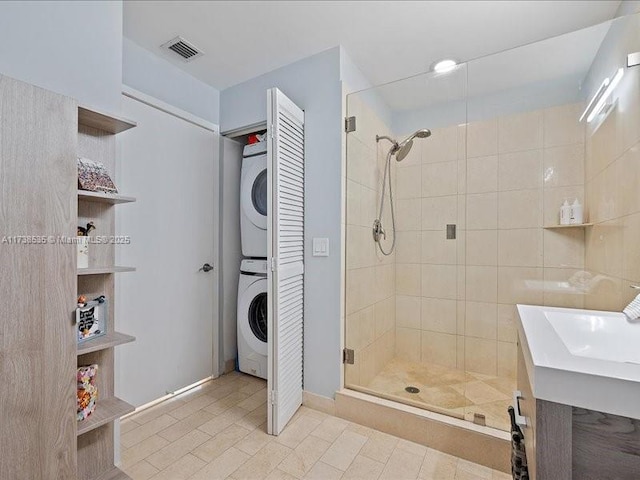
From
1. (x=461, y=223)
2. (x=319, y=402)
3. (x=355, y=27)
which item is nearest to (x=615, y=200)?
(x=461, y=223)

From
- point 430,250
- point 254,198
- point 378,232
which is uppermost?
point 254,198

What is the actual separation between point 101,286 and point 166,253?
2.35 ft

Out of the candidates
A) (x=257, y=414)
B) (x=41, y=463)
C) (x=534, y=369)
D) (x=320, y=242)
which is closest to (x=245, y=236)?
(x=320, y=242)

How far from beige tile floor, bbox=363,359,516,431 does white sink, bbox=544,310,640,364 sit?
36.5 inches

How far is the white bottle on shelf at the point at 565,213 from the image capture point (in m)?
1.80

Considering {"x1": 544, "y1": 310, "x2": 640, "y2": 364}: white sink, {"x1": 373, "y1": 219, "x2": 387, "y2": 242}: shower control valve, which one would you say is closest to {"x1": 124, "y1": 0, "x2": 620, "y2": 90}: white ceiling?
{"x1": 373, "y1": 219, "x2": 387, "y2": 242}: shower control valve

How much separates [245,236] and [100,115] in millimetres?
1381

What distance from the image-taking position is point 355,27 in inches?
74.1

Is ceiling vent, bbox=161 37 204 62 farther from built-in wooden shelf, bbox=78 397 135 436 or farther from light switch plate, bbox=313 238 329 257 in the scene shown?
built-in wooden shelf, bbox=78 397 135 436

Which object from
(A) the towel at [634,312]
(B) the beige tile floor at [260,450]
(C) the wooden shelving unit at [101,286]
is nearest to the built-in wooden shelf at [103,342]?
(C) the wooden shelving unit at [101,286]

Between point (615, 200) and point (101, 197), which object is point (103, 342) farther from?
point (615, 200)

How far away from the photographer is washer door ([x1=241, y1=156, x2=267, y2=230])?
2.52m

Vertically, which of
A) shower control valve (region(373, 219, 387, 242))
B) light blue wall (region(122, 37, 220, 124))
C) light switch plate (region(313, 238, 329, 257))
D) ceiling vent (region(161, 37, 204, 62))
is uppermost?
ceiling vent (region(161, 37, 204, 62))

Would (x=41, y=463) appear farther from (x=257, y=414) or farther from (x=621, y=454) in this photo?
(x=621, y=454)
